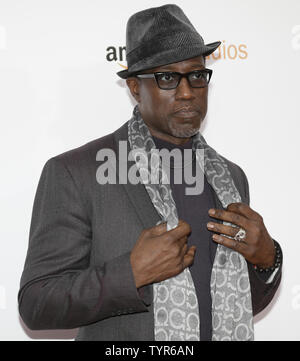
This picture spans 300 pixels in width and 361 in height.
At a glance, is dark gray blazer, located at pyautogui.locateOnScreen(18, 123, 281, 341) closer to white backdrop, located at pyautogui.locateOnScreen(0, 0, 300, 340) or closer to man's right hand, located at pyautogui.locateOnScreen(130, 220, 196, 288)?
man's right hand, located at pyautogui.locateOnScreen(130, 220, 196, 288)

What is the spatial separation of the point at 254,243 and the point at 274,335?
1.18 m

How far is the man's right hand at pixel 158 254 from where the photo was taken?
163 cm

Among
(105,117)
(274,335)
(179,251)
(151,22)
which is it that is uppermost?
(151,22)

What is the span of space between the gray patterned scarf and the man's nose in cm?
24

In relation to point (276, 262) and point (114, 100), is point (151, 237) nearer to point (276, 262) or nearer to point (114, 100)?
point (276, 262)

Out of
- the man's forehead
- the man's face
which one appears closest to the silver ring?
the man's face

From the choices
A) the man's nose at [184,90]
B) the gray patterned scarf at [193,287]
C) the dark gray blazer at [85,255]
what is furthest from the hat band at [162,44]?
the dark gray blazer at [85,255]

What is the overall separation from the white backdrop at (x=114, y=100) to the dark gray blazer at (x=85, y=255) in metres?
0.69

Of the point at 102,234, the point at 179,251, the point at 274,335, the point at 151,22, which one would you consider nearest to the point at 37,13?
the point at 151,22

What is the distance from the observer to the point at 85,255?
5.93 feet

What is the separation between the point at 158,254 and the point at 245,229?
385 mm

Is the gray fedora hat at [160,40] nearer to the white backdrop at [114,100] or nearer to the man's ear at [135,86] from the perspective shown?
the man's ear at [135,86]
